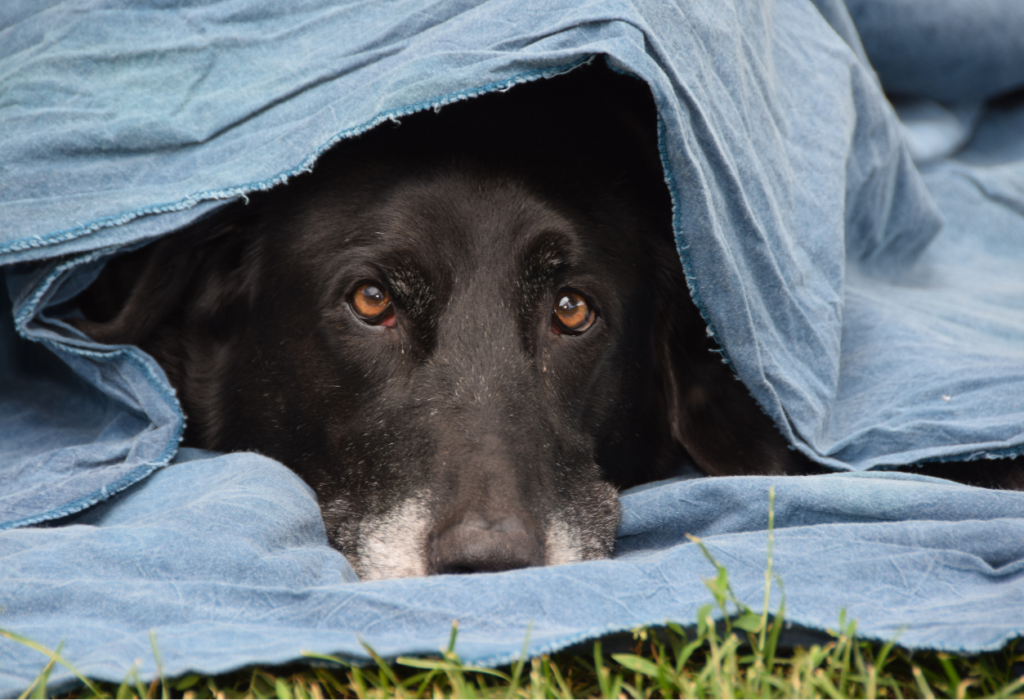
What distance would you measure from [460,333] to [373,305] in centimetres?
27

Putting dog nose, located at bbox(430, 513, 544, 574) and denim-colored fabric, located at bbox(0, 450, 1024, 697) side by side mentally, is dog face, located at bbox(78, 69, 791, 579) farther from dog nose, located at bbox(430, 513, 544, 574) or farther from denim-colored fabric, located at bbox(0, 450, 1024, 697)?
denim-colored fabric, located at bbox(0, 450, 1024, 697)

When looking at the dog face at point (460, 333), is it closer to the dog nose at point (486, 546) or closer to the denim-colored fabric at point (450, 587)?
the dog nose at point (486, 546)

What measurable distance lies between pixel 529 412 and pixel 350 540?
54cm

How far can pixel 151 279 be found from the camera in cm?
272

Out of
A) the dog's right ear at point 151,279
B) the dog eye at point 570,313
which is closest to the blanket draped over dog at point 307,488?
the dog's right ear at point 151,279

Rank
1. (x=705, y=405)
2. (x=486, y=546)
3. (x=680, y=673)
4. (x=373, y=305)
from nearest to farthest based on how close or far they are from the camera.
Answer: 1. (x=680, y=673)
2. (x=486, y=546)
3. (x=373, y=305)
4. (x=705, y=405)

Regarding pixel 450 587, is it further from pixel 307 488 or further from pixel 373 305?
pixel 373 305

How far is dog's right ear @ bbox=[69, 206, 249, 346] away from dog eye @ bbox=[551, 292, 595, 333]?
1.01 meters

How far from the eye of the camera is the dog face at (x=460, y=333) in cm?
216

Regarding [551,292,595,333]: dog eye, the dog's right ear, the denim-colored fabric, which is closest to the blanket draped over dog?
the denim-colored fabric

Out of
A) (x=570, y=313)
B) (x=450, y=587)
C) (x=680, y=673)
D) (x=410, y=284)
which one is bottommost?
(x=680, y=673)

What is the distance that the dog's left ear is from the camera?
276 cm

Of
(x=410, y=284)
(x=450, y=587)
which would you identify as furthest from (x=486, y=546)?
(x=410, y=284)

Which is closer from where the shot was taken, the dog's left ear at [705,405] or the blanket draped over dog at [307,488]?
the blanket draped over dog at [307,488]
